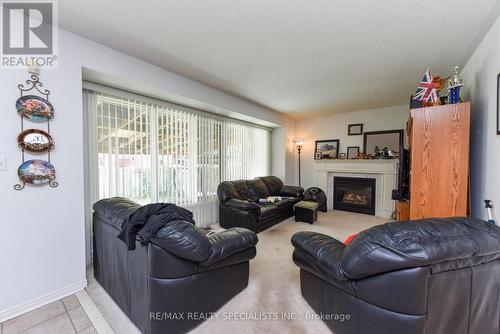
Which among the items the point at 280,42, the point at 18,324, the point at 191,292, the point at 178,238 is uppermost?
the point at 280,42

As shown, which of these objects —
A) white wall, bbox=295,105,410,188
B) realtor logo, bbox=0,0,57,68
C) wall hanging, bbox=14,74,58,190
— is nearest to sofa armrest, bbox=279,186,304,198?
white wall, bbox=295,105,410,188

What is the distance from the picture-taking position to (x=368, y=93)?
383 cm

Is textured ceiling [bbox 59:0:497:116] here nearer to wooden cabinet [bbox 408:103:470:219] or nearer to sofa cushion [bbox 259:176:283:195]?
wooden cabinet [bbox 408:103:470:219]

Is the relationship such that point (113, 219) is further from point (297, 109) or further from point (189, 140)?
point (297, 109)

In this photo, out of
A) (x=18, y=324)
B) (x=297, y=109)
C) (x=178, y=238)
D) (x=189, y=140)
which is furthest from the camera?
(x=297, y=109)

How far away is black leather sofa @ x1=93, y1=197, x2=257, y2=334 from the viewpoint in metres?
1.40

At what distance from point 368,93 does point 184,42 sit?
10.9 ft

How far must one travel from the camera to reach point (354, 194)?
208 inches

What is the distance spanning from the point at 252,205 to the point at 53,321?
2.55 meters

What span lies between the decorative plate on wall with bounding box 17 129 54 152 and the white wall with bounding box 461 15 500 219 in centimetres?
398

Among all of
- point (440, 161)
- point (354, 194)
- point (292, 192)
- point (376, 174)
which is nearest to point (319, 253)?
point (440, 161)

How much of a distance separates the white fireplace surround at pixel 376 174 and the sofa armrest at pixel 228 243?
4.05m

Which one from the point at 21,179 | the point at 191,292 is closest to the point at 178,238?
the point at 191,292

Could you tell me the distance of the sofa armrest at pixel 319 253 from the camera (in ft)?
4.49
